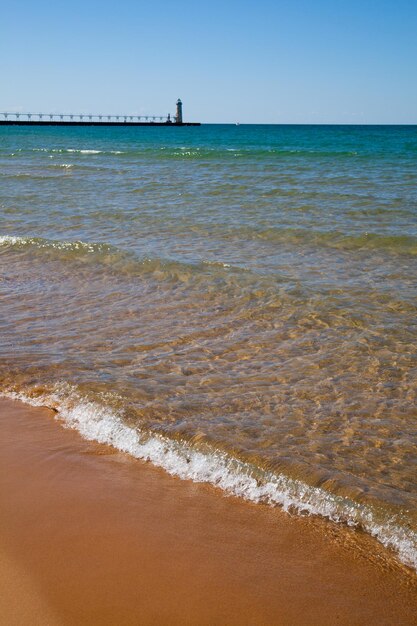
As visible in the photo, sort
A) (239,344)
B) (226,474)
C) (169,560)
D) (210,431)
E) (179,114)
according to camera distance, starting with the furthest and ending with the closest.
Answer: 1. (179,114)
2. (239,344)
3. (210,431)
4. (226,474)
5. (169,560)

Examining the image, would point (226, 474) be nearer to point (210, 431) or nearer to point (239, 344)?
point (210, 431)

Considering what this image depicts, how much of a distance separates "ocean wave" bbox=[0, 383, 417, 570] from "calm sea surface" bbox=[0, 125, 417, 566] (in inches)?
0.4

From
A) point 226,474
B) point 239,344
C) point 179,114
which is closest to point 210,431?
point 226,474

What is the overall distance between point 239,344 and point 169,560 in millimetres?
3068

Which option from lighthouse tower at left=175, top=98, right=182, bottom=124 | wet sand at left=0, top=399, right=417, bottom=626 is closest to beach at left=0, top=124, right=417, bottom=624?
wet sand at left=0, top=399, right=417, bottom=626

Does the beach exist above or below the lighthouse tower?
below

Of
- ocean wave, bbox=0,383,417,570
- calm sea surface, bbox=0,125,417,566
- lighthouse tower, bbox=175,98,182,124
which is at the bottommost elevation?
ocean wave, bbox=0,383,417,570

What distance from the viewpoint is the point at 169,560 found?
2.90m

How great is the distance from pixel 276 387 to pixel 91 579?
2.46 metres

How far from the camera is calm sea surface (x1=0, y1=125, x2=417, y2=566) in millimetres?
3789

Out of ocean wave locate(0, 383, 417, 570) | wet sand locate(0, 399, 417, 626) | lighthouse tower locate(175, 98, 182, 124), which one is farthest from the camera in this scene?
lighthouse tower locate(175, 98, 182, 124)

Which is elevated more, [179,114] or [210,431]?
[179,114]

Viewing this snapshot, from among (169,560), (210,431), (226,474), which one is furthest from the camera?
(210,431)

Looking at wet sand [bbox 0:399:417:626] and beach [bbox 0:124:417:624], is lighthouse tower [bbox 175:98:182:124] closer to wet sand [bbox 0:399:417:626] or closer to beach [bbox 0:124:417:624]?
beach [bbox 0:124:417:624]
